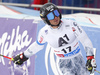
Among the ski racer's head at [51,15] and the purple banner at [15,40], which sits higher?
the ski racer's head at [51,15]

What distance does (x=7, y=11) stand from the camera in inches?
328

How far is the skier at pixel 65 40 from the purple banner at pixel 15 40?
5.95ft

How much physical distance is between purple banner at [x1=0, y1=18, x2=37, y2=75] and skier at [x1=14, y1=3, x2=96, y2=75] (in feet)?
5.95

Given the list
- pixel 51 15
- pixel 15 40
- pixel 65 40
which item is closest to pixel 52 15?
pixel 51 15

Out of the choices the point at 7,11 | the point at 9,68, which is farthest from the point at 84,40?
the point at 7,11

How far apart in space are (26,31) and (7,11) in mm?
1877

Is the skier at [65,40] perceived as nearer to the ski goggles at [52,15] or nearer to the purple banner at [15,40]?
the ski goggles at [52,15]

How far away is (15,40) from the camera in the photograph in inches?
272

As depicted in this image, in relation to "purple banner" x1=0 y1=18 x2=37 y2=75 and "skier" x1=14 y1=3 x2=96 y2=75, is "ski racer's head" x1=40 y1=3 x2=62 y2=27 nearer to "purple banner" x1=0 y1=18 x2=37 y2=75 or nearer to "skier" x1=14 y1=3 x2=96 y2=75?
"skier" x1=14 y1=3 x2=96 y2=75

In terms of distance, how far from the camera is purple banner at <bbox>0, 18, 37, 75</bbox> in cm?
657

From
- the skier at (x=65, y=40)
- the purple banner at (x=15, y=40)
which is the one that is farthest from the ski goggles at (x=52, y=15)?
the purple banner at (x=15, y=40)

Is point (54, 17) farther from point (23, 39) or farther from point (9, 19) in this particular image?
point (9, 19)

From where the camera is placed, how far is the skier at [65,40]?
169 inches

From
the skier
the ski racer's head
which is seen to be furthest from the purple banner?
the ski racer's head
